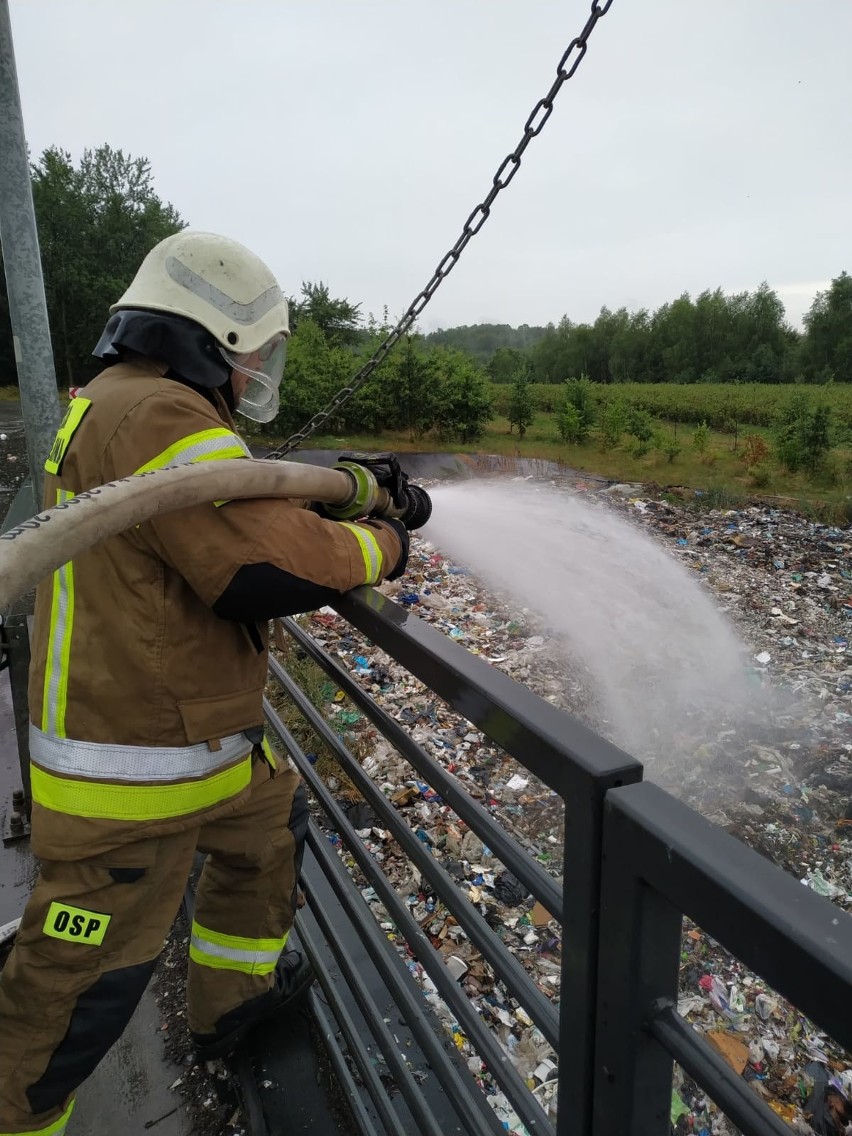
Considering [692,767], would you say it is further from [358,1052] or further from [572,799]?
[572,799]

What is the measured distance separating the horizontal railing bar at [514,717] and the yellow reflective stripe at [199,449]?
43 cm

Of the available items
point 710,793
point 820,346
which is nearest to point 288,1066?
point 710,793

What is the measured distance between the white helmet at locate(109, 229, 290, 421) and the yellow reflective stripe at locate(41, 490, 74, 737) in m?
0.48

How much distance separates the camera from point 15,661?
2346mm

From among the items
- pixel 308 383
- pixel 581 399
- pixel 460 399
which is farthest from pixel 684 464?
pixel 308 383

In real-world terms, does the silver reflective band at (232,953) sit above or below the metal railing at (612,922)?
below

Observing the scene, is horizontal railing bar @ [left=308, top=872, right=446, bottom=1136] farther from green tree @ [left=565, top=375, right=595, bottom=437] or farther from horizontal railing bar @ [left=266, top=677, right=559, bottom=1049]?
green tree @ [left=565, top=375, right=595, bottom=437]

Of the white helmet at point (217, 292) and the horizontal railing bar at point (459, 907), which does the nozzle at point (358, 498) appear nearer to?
the white helmet at point (217, 292)

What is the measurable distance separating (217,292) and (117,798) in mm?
1088

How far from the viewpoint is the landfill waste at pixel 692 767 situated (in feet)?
9.12

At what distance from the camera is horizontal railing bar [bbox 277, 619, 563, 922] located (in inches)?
34.9

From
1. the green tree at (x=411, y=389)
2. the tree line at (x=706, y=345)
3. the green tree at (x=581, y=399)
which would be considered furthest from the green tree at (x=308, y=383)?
the tree line at (x=706, y=345)

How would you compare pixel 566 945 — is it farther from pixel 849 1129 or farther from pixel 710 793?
pixel 710 793

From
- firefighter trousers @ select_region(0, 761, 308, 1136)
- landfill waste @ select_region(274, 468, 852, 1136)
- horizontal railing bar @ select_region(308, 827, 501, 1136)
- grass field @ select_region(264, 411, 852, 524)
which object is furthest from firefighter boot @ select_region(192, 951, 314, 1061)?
grass field @ select_region(264, 411, 852, 524)
